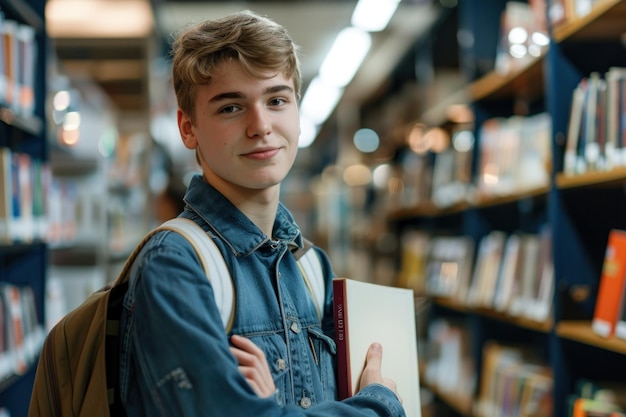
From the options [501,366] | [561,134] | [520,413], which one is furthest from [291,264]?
[501,366]

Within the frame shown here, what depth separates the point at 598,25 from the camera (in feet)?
8.51

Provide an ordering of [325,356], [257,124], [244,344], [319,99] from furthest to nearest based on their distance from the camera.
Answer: [319,99], [325,356], [257,124], [244,344]

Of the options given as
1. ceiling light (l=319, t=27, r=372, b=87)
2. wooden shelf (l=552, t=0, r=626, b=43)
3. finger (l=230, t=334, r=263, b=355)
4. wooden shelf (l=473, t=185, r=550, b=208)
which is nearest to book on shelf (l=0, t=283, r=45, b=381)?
finger (l=230, t=334, r=263, b=355)

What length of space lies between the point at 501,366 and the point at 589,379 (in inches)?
30.3

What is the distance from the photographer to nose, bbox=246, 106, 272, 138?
1326mm

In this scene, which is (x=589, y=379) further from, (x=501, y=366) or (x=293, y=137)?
(x=293, y=137)

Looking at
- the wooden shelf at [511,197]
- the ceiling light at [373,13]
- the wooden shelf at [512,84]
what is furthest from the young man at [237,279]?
the ceiling light at [373,13]

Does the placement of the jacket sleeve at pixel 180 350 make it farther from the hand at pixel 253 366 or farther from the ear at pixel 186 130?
the ear at pixel 186 130

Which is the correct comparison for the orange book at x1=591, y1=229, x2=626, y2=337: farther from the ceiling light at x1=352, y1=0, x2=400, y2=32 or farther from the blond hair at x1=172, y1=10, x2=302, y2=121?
the ceiling light at x1=352, y1=0, x2=400, y2=32

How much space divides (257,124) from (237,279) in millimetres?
274

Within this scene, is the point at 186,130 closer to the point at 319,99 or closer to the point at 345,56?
the point at 345,56

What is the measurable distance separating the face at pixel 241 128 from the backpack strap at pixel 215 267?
0.44 ft

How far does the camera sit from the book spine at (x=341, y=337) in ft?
4.61

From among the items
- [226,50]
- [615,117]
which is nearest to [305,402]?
[226,50]
